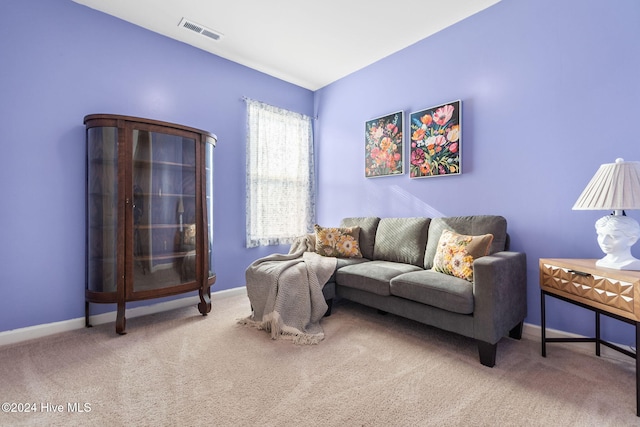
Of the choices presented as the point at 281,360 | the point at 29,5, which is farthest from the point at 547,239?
the point at 29,5

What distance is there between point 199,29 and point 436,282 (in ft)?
10.1

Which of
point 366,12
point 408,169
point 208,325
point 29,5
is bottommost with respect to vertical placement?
point 208,325

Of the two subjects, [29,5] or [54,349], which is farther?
[29,5]

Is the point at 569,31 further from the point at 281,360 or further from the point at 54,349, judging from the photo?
the point at 54,349

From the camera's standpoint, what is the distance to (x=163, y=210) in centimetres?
261

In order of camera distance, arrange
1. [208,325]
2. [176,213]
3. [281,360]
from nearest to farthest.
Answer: [281,360]
[208,325]
[176,213]

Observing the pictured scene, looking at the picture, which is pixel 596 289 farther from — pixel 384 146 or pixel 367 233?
pixel 384 146

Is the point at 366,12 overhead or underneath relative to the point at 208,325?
overhead

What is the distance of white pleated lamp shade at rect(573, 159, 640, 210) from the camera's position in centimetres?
153

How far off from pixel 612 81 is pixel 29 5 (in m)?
4.24

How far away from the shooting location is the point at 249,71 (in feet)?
11.8

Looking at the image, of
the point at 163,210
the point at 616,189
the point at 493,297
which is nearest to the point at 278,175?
the point at 163,210

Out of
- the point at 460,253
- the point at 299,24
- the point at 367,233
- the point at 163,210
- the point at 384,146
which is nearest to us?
the point at 460,253

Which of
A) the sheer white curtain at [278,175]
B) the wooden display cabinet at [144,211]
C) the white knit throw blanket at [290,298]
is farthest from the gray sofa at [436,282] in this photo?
the wooden display cabinet at [144,211]
